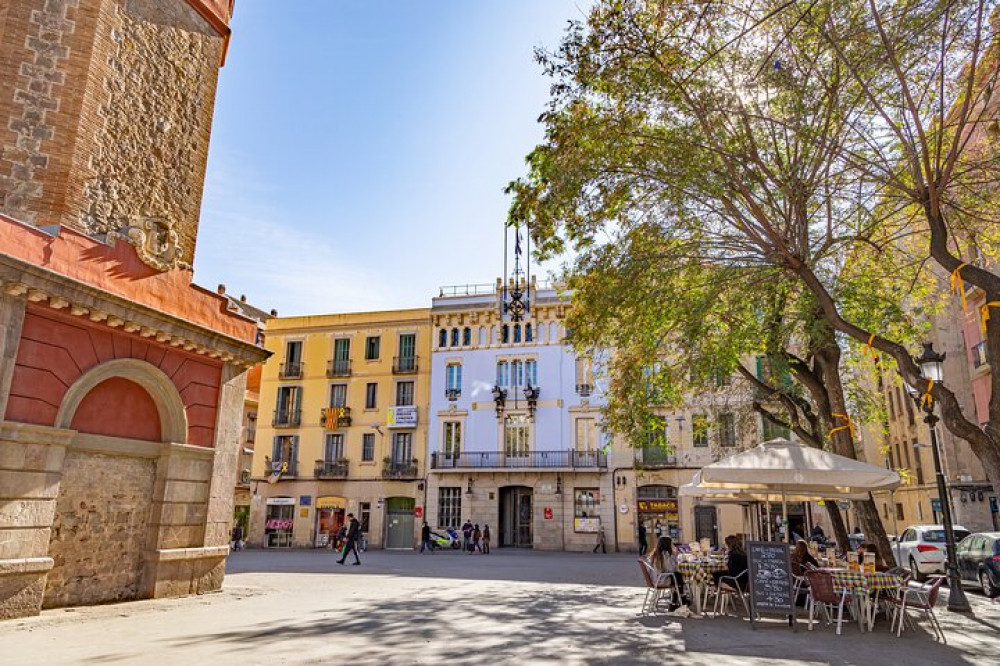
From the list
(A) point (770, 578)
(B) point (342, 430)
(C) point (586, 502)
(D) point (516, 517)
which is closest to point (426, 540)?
(D) point (516, 517)

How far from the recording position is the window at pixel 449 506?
106ft

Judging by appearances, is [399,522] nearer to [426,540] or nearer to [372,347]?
[426,540]

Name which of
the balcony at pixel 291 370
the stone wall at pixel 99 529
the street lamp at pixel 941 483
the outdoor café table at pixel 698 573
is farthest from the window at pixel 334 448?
the street lamp at pixel 941 483

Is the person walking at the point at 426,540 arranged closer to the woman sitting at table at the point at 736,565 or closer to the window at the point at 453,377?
the window at the point at 453,377

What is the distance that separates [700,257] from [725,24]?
3902 mm

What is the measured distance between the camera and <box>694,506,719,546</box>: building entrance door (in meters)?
29.6

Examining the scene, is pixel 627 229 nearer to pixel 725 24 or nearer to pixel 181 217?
pixel 725 24

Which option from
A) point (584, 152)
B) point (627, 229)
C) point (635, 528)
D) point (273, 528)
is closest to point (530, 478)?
point (635, 528)

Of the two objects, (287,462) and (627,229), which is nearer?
(627,229)

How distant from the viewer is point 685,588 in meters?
10.2

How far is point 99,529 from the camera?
33.3 feet

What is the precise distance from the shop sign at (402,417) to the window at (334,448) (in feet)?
8.95

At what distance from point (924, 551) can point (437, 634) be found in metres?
13.8

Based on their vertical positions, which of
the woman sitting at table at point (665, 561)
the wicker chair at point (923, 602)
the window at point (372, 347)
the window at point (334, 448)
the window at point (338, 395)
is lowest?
the wicker chair at point (923, 602)
